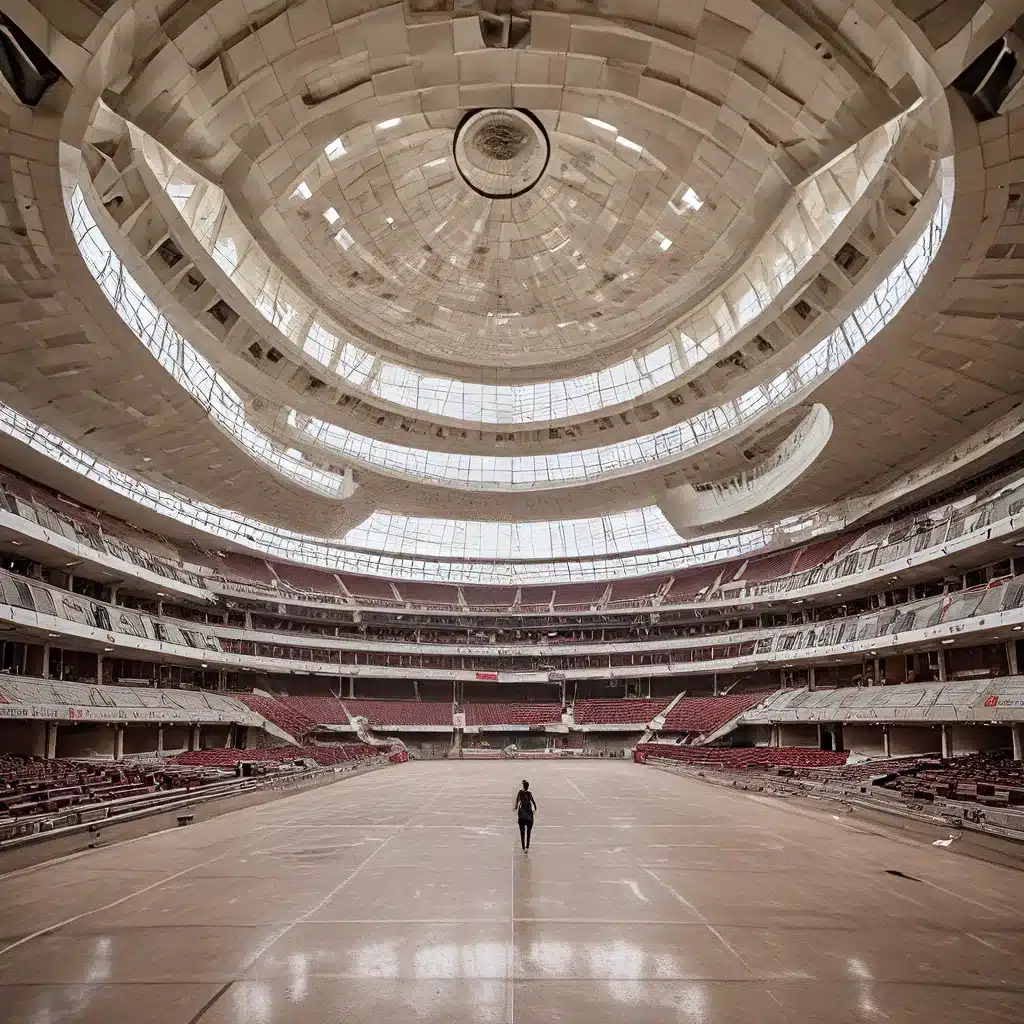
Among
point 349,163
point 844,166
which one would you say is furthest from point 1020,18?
point 349,163

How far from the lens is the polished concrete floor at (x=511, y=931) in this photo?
7246 mm

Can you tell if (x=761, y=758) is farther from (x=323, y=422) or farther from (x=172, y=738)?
(x=172, y=738)

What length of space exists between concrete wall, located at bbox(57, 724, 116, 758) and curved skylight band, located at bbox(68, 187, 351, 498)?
17.1 meters

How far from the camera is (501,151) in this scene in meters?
35.6

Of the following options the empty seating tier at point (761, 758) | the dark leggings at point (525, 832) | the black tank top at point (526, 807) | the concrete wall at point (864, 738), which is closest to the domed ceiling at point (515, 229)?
the concrete wall at point (864, 738)

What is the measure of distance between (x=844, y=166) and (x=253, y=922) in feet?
93.7

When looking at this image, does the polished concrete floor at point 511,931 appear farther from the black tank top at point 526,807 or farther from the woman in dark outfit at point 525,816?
the black tank top at point 526,807

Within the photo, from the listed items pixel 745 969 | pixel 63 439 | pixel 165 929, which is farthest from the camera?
pixel 63 439

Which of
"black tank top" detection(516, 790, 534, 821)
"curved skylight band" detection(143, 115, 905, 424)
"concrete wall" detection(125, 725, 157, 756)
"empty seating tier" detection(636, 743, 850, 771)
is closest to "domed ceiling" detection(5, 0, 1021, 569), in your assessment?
"curved skylight band" detection(143, 115, 905, 424)

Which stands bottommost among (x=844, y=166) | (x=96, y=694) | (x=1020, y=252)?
(x=96, y=694)

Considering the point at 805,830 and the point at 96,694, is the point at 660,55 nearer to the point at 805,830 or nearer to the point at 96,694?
the point at 805,830

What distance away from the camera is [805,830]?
1984 cm

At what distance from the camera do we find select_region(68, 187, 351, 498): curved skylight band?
2372 centimetres

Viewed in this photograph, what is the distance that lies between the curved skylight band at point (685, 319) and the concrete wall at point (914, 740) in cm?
2315
